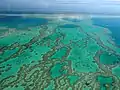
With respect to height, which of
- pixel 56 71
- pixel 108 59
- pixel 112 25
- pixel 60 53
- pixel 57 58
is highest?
pixel 112 25

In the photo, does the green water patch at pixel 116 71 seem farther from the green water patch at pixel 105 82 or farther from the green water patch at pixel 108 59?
the green water patch at pixel 105 82

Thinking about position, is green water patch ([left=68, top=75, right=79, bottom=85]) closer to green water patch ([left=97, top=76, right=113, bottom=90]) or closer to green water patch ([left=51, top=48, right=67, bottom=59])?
green water patch ([left=97, top=76, right=113, bottom=90])

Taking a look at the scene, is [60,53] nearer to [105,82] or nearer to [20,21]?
[105,82]

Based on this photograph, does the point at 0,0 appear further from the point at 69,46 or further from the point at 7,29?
the point at 69,46

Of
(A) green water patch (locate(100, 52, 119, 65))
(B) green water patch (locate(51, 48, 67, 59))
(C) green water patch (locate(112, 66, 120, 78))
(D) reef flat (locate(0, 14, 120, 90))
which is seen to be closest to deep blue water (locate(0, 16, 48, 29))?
(D) reef flat (locate(0, 14, 120, 90))

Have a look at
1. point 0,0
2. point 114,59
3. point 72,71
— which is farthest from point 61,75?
point 0,0

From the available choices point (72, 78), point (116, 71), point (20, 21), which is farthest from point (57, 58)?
point (20, 21)
